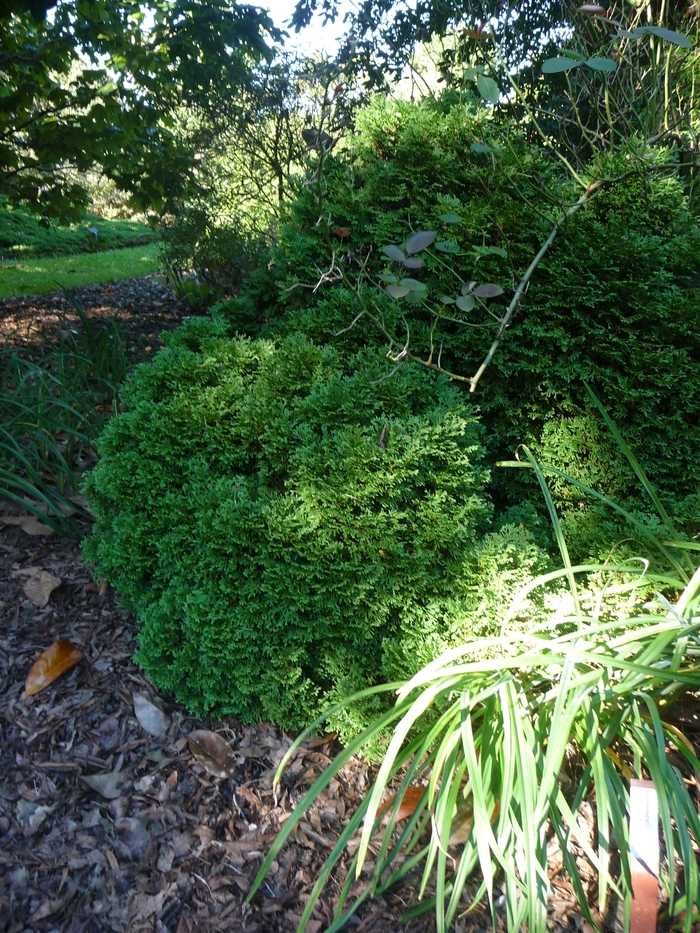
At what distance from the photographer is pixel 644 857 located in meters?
1.47

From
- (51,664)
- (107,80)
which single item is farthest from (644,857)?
(107,80)

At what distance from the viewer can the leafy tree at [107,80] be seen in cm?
396

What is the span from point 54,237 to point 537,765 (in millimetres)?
12239

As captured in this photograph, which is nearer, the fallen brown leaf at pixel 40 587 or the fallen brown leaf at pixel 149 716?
the fallen brown leaf at pixel 149 716

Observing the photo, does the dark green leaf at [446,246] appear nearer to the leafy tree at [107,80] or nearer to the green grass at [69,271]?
the leafy tree at [107,80]

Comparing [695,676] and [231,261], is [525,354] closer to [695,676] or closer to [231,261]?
[695,676]

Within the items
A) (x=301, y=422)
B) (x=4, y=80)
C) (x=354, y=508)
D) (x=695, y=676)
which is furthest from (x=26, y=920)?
(x=4, y=80)

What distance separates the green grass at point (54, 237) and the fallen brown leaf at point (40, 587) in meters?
8.33

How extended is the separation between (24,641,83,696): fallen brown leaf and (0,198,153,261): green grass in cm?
878

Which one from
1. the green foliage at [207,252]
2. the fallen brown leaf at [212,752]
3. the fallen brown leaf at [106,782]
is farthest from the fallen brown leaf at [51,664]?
the green foliage at [207,252]

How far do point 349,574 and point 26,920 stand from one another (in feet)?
4.08

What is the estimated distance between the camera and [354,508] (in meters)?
2.13

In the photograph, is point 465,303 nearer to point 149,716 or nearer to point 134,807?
point 149,716

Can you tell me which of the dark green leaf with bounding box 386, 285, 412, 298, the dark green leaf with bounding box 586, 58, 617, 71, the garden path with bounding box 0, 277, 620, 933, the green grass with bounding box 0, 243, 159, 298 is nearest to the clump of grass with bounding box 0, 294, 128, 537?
the garden path with bounding box 0, 277, 620, 933
